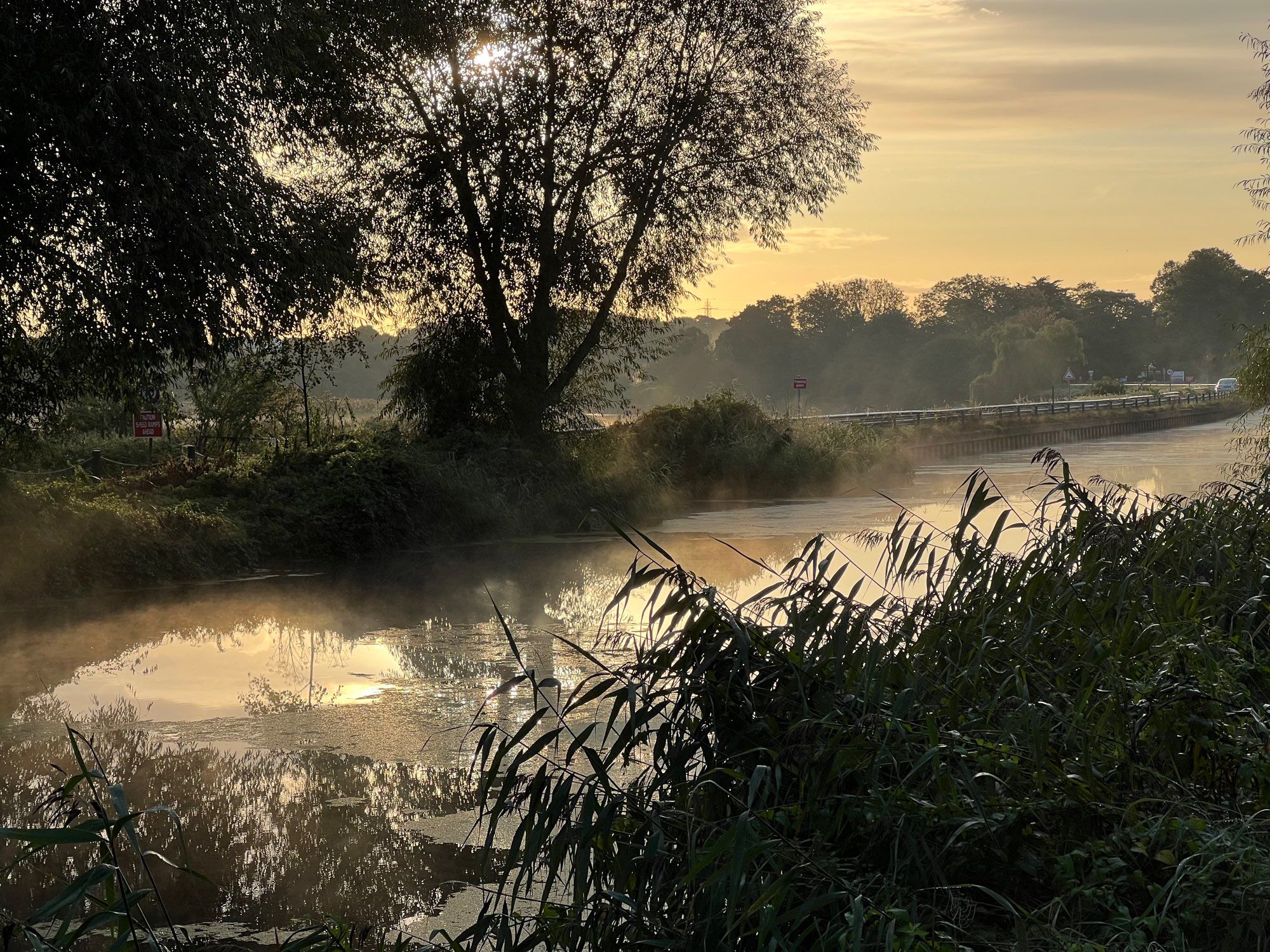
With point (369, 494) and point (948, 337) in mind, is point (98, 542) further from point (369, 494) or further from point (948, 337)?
point (948, 337)

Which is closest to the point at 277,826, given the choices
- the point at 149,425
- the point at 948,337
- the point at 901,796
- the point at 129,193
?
the point at 901,796

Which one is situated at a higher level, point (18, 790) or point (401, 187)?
point (401, 187)

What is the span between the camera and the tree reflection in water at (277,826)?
5.39 meters

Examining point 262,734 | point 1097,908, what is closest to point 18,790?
point 262,734

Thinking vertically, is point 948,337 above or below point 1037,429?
above

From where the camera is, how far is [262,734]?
8.31 metres

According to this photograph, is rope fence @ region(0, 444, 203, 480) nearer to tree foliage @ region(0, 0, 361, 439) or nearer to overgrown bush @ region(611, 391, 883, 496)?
tree foliage @ region(0, 0, 361, 439)

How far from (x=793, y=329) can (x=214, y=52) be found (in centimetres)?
10347

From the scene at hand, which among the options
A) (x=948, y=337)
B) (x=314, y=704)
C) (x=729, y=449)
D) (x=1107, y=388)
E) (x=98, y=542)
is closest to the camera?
(x=314, y=704)

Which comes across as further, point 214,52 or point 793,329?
point 793,329

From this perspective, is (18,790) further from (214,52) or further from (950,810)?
(214,52)

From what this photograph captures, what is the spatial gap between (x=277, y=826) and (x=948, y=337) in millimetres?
106556

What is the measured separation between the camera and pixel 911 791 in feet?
13.5

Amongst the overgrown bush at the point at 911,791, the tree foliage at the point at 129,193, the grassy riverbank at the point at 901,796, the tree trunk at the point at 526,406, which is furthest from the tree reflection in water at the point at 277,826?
the tree trunk at the point at 526,406
